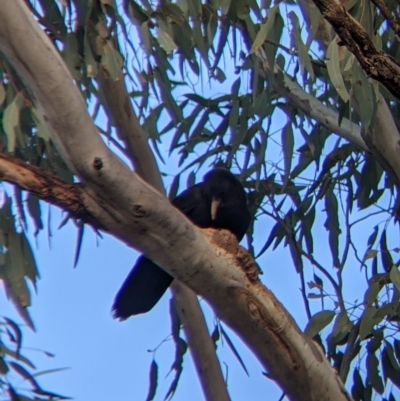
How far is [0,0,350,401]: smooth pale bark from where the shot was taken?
1544mm

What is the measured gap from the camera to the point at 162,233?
1655 millimetres

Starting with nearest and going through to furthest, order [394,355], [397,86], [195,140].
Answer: [397,86] → [394,355] → [195,140]

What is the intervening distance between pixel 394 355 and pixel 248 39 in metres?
0.97

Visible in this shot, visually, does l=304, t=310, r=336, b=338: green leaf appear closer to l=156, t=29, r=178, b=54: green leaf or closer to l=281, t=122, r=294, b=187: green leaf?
l=281, t=122, r=294, b=187: green leaf

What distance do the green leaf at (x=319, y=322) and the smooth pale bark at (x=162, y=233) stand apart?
0.83ft

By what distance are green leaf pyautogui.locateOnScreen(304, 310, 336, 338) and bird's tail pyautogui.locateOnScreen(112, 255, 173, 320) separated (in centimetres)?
58

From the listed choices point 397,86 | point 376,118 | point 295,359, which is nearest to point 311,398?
point 295,359

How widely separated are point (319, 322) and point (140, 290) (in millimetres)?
636

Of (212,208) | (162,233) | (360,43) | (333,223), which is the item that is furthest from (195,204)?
(360,43)

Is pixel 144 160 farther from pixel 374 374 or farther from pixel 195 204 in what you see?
pixel 374 374

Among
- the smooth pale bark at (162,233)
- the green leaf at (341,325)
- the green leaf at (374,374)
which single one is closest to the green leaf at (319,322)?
the green leaf at (341,325)

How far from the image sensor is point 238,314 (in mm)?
1784

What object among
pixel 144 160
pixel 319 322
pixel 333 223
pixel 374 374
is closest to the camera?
pixel 319 322

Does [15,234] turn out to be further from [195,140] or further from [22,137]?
[195,140]
